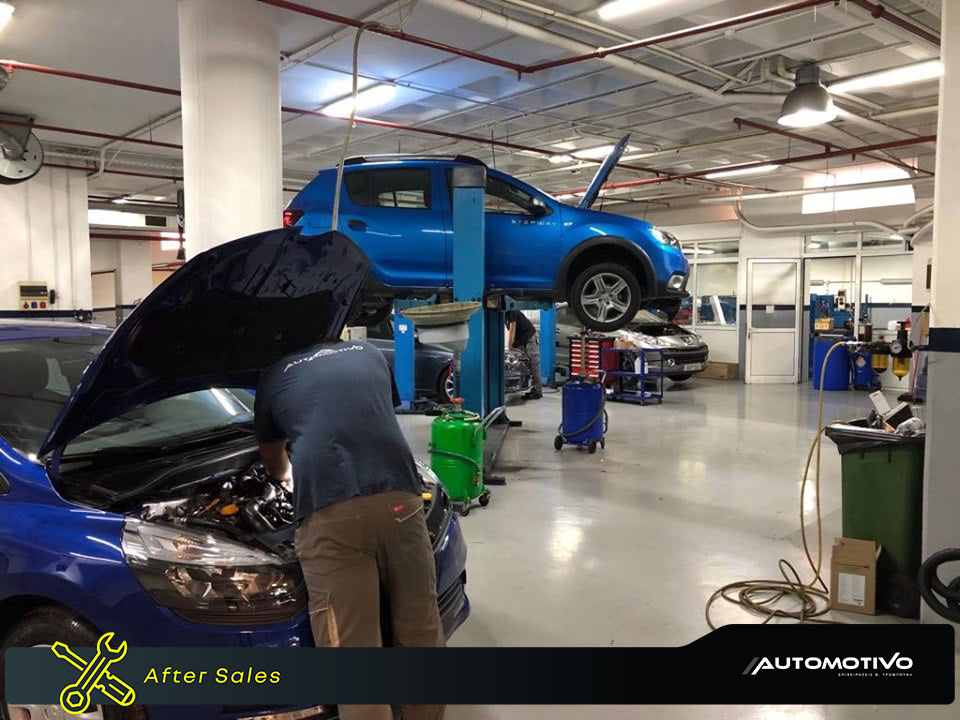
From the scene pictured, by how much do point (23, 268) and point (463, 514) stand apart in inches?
316

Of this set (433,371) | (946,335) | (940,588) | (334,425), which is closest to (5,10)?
(334,425)

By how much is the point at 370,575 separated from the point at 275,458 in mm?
641

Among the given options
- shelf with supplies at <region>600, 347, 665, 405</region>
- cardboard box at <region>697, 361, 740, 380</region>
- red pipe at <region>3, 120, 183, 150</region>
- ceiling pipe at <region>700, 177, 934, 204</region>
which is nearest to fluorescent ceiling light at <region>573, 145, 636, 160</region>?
shelf with supplies at <region>600, 347, 665, 405</region>

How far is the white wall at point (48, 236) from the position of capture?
9375mm

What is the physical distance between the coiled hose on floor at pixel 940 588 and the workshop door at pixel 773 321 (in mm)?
10217

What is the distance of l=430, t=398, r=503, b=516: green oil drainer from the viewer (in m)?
4.78

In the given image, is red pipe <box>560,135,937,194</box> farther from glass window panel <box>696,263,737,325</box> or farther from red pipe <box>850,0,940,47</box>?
glass window panel <box>696,263,737,325</box>

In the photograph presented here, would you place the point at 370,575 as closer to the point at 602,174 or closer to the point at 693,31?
the point at 693,31

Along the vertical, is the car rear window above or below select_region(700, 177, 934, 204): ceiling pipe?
below

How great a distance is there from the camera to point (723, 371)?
13500 millimetres

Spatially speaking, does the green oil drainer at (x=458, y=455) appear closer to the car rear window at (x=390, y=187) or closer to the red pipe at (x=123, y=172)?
the car rear window at (x=390, y=187)

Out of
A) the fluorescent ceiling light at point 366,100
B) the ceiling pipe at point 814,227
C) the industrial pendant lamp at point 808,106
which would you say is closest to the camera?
the industrial pendant lamp at point 808,106

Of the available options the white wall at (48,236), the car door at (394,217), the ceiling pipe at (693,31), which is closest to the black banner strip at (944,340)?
the ceiling pipe at (693,31)

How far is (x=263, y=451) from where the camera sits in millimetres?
2336
